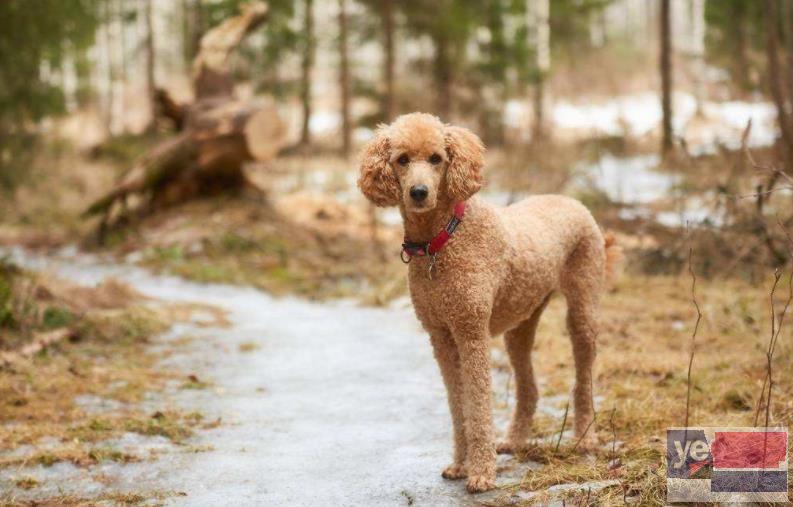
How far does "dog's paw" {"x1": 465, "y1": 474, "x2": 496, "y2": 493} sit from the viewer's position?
3.72m

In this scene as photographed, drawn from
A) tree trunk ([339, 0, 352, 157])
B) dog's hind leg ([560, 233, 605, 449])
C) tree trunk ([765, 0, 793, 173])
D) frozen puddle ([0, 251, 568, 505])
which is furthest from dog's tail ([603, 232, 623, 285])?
tree trunk ([339, 0, 352, 157])

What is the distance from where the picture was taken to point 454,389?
3998 millimetres

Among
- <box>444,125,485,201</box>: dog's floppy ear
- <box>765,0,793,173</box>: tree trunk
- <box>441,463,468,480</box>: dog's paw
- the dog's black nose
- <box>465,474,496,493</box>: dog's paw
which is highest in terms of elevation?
<box>765,0,793,173</box>: tree trunk

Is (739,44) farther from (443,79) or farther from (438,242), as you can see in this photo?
(438,242)

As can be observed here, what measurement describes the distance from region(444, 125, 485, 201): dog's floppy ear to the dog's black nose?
0.19m

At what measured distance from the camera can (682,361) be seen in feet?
18.9

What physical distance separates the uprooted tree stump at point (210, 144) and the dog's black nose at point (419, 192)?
337 inches

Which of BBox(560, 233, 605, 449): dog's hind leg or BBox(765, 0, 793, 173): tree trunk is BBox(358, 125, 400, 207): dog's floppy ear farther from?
BBox(765, 0, 793, 173): tree trunk

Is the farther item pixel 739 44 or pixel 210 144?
pixel 739 44

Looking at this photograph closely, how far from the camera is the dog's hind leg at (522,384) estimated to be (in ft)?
14.6

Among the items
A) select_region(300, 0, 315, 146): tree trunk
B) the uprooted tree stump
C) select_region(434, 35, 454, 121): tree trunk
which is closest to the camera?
the uprooted tree stump

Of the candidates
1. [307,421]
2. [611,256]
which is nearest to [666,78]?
[611,256]

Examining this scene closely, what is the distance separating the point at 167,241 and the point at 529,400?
310 inches

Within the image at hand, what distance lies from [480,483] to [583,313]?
49.4 inches
